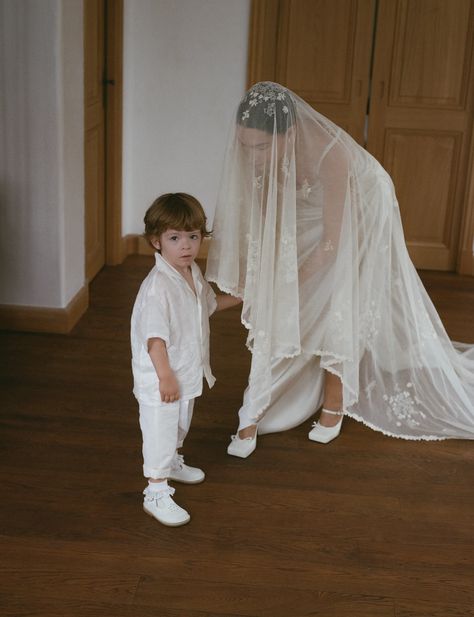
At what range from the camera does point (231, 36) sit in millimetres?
5461

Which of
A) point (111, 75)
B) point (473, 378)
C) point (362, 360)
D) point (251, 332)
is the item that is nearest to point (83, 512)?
point (251, 332)

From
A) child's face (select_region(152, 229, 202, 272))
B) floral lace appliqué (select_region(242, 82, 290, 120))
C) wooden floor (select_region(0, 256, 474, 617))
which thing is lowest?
wooden floor (select_region(0, 256, 474, 617))

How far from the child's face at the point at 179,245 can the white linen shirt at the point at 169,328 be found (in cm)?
3

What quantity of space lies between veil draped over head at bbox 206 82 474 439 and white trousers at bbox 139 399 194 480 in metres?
0.43

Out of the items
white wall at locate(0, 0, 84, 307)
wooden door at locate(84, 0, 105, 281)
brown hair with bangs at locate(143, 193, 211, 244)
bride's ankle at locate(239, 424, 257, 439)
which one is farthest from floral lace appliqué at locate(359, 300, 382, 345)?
wooden door at locate(84, 0, 105, 281)

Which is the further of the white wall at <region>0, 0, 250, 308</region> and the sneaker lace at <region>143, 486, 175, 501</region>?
the white wall at <region>0, 0, 250, 308</region>

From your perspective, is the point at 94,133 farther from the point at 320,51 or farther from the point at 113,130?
the point at 320,51

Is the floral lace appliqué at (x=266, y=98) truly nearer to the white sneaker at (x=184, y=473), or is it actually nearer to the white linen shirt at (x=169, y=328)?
the white linen shirt at (x=169, y=328)

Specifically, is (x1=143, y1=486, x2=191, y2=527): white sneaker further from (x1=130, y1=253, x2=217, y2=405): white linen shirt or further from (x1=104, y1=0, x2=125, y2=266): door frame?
(x1=104, y1=0, x2=125, y2=266): door frame

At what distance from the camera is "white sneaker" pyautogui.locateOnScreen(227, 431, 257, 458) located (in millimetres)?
3207

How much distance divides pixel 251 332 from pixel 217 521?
647mm

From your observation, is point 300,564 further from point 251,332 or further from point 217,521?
point 251,332

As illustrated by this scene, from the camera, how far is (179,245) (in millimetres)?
2656

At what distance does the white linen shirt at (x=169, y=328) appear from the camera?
2.62 metres
